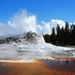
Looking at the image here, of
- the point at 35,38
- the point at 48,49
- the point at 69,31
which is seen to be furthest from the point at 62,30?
the point at 48,49

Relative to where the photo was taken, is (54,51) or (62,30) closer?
(54,51)

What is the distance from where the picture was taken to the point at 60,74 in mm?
14398

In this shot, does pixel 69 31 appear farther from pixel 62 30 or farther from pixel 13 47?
pixel 13 47

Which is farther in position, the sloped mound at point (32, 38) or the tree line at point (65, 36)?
the tree line at point (65, 36)

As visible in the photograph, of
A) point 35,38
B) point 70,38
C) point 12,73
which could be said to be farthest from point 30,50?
point 70,38

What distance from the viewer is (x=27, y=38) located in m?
36.0

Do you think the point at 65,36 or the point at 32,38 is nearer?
the point at 32,38

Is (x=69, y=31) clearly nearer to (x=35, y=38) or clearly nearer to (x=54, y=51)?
(x=35, y=38)

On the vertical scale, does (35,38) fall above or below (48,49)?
above

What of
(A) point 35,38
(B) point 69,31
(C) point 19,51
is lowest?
(C) point 19,51

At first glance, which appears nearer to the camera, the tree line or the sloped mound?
the sloped mound

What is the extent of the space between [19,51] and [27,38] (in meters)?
7.65

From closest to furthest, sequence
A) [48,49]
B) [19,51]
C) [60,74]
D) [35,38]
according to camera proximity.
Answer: [60,74], [19,51], [48,49], [35,38]

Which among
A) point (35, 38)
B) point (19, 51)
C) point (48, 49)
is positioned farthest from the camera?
point (35, 38)
